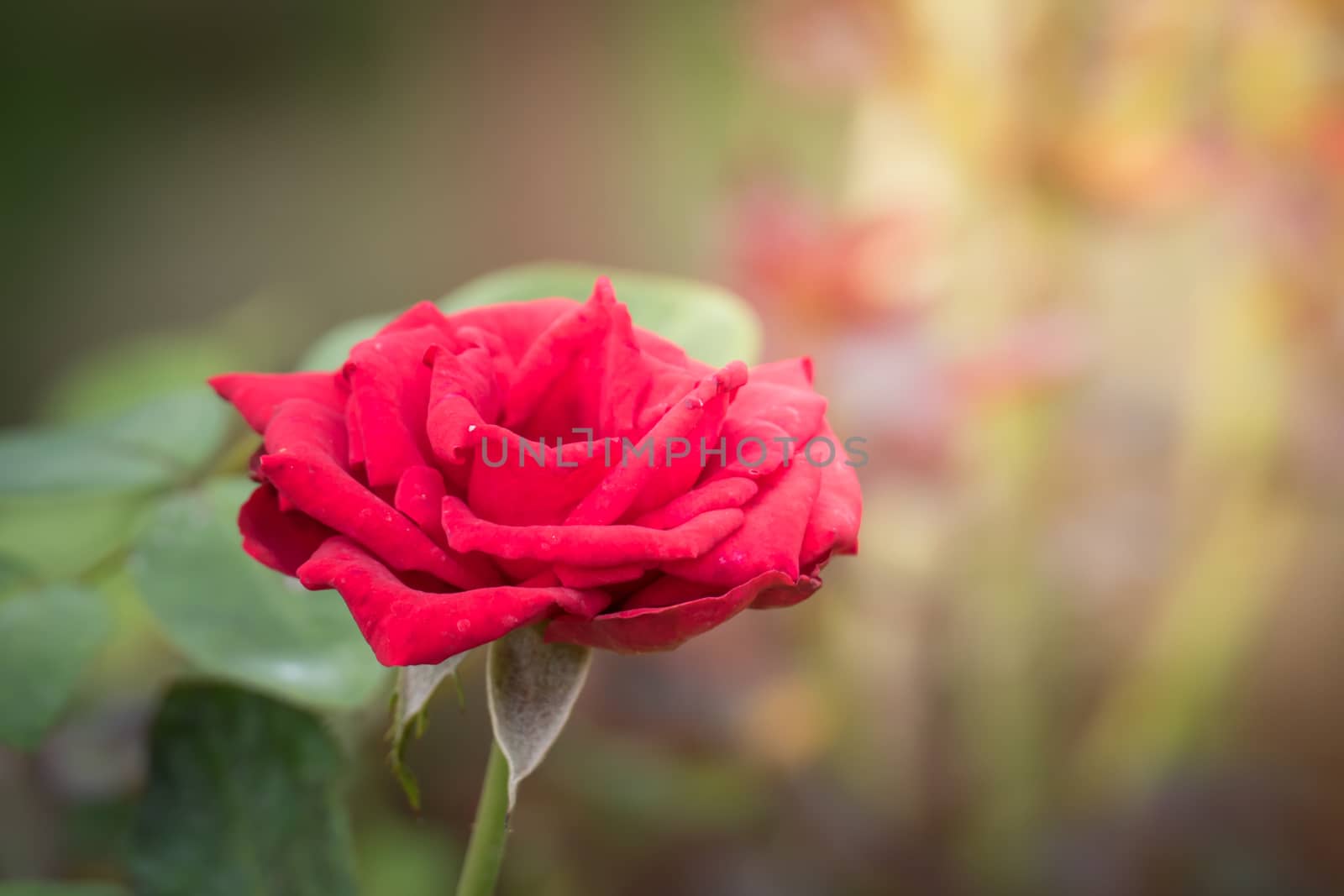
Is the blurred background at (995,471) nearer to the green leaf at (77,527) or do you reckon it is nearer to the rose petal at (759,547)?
the green leaf at (77,527)

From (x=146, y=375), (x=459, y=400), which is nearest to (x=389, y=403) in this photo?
(x=459, y=400)

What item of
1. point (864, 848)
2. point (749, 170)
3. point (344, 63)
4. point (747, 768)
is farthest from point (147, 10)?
point (864, 848)

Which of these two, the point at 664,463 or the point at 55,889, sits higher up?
the point at 664,463

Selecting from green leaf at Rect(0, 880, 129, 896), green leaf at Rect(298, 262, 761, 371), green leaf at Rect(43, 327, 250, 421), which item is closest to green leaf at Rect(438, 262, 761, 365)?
green leaf at Rect(298, 262, 761, 371)

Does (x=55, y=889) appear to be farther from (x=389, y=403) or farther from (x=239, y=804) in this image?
(x=389, y=403)

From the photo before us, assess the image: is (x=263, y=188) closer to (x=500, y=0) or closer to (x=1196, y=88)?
(x=500, y=0)

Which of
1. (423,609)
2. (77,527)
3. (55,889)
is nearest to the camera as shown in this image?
(423,609)
